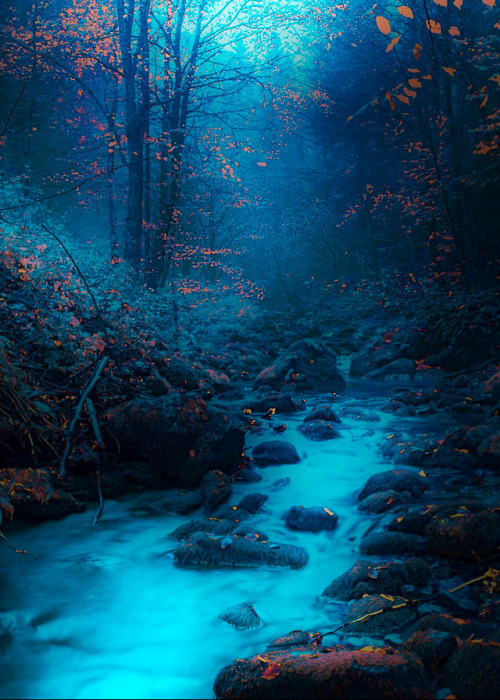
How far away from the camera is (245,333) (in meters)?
18.2

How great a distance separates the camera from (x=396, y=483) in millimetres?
5840

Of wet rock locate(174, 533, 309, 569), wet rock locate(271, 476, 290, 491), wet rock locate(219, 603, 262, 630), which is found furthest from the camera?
wet rock locate(271, 476, 290, 491)

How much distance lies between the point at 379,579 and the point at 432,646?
980 millimetres

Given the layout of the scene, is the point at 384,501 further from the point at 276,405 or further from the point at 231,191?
the point at 231,191

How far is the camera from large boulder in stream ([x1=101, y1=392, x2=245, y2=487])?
250 inches

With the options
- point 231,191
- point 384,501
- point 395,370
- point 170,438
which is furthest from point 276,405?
point 231,191

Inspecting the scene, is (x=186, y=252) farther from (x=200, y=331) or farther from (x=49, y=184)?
(x=49, y=184)

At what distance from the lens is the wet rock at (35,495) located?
16.9ft

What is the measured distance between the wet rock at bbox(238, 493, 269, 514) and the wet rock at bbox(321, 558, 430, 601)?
66.3 inches

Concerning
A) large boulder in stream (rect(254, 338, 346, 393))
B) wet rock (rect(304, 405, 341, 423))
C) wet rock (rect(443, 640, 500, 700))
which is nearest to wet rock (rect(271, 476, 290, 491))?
wet rock (rect(304, 405, 341, 423))

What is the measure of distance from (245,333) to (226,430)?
11.7m

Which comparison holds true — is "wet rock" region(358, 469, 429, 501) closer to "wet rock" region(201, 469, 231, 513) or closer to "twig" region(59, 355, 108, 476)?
"wet rock" region(201, 469, 231, 513)

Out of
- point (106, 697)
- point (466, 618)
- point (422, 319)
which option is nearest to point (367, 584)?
point (466, 618)

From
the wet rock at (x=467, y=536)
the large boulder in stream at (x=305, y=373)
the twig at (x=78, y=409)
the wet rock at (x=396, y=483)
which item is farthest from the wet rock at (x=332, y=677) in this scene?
the large boulder in stream at (x=305, y=373)
